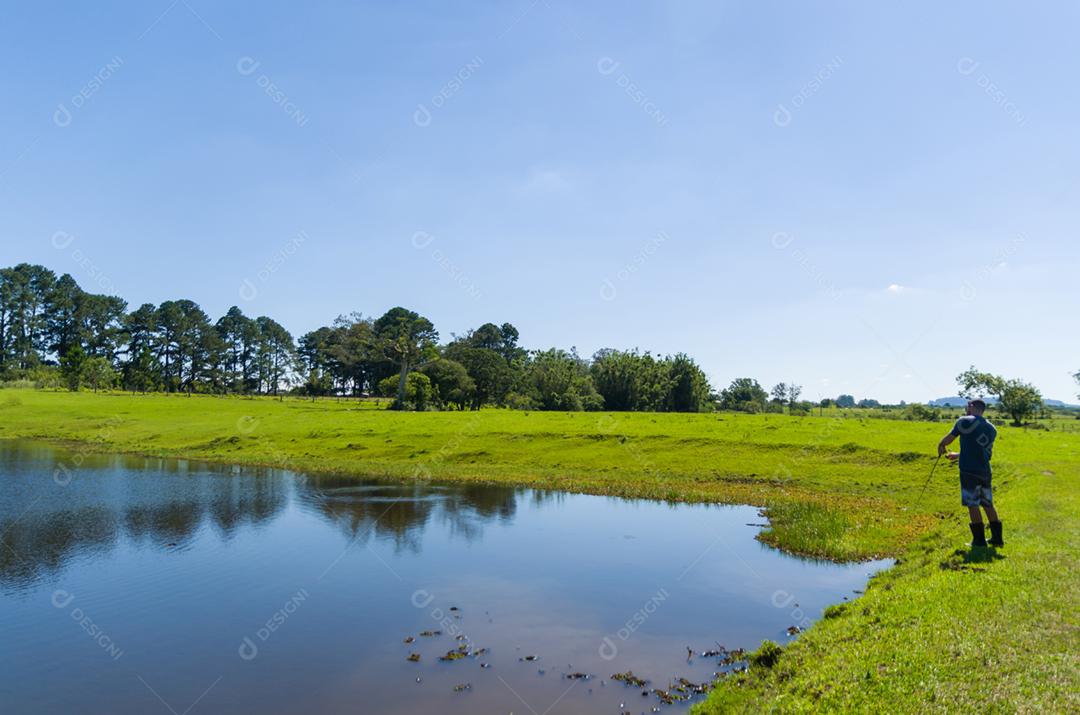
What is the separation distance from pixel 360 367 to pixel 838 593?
146 m

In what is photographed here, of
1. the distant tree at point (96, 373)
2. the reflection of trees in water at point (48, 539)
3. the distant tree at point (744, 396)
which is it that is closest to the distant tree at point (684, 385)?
the distant tree at point (744, 396)

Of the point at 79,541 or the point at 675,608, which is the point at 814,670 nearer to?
the point at 675,608

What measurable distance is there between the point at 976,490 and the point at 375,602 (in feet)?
56.4

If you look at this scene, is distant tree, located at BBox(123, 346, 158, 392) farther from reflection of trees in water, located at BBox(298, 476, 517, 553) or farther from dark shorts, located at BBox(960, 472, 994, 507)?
dark shorts, located at BBox(960, 472, 994, 507)

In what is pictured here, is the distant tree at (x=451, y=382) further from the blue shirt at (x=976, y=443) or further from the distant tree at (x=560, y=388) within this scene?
the blue shirt at (x=976, y=443)

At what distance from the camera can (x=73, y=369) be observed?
11000 cm

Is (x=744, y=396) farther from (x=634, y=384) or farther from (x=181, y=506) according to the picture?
(x=181, y=506)

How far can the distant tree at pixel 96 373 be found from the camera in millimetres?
110812

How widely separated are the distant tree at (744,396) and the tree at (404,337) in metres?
61.6

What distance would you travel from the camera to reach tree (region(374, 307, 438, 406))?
336 feet

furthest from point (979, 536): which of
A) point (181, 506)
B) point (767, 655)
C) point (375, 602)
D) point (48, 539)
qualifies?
point (181, 506)

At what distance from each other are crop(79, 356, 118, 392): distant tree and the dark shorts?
127 meters

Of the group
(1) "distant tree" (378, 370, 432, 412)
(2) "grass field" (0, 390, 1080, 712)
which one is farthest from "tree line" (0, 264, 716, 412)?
(2) "grass field" (0, 390, 1080, 712)

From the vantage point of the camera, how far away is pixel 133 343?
142375 millimetres
